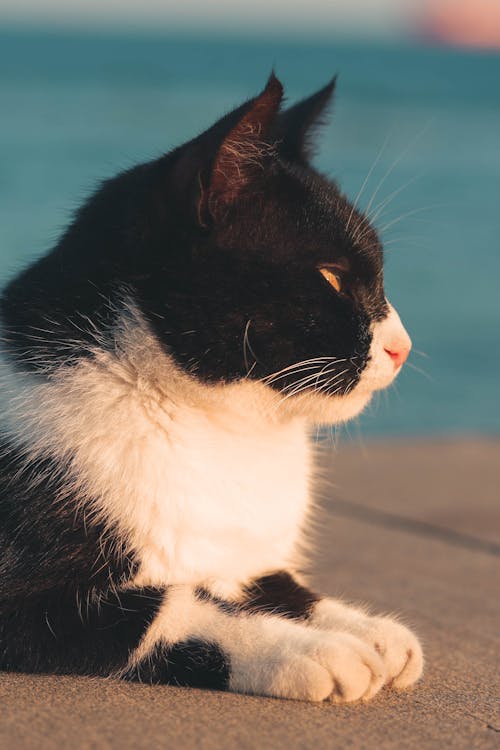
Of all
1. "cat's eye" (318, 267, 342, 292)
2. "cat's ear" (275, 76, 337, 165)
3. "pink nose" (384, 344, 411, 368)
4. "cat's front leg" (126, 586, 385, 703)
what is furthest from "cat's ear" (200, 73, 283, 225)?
"cat's front leg" (126, 586, 385, 703)

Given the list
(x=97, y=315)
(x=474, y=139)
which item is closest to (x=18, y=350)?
(x=97, y=315)

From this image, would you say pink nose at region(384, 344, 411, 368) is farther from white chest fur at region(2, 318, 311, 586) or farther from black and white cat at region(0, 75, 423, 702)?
white chest fur at region(2, 318, 311, 586)

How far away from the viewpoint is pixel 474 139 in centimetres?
1853

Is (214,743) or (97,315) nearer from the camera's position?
(214,743)

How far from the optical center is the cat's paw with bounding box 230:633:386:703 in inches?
66.2

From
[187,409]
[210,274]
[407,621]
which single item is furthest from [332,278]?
[407,621]

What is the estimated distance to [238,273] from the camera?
192cm

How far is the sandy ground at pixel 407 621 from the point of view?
1524mm

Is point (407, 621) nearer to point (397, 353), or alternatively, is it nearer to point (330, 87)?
point (397, 353)

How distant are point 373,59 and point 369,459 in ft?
159

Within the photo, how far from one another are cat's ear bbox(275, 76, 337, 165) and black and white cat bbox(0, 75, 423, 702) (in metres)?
0.29

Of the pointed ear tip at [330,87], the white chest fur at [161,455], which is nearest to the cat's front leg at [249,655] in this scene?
the white chest fur at [161,455]

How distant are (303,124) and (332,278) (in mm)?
529

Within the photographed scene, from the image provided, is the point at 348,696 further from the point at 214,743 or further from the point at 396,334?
the point at 396,334
